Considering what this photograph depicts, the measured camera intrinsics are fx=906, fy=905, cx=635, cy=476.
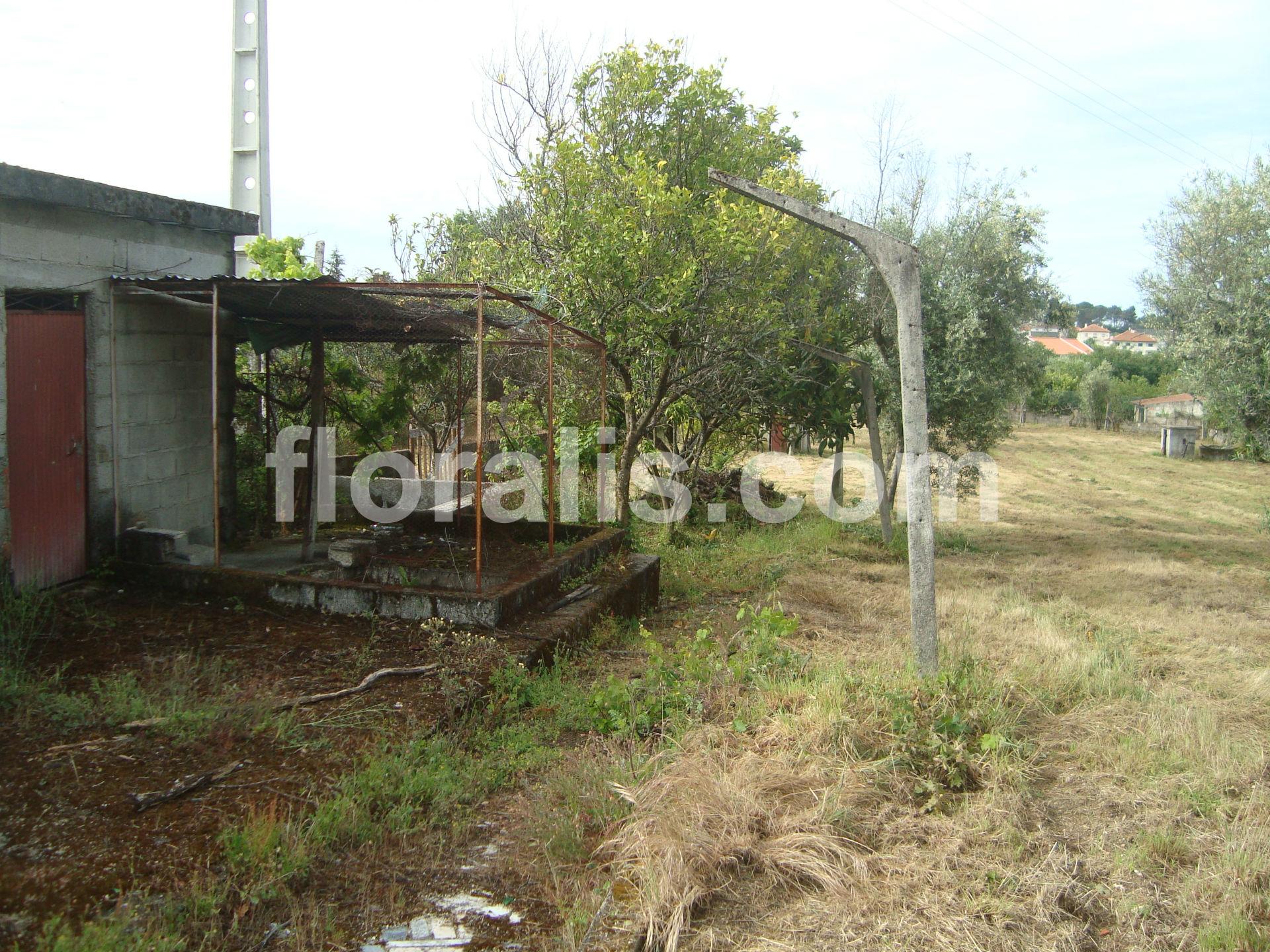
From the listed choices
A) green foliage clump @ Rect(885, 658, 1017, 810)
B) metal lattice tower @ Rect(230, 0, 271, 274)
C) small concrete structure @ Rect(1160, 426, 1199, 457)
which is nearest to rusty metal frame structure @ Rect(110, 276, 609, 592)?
green foliage clump @ Rect(885, 658, 1017, 810)

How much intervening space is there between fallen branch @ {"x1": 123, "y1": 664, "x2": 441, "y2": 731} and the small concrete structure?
1161 inches

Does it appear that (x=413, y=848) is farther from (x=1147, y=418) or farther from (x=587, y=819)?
(x=1147, y=418)

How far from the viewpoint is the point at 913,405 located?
531 centimetres

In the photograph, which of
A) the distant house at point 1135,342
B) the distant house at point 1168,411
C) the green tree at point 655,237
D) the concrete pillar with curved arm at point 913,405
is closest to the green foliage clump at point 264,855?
the concrete pillar with curved arm at point 913,405

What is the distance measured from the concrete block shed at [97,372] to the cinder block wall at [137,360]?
0.01 metres

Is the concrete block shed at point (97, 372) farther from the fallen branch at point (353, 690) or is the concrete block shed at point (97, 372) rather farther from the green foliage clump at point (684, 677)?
the green foliage clump at point (684, 677)

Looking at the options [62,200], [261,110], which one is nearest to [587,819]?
[62,200]

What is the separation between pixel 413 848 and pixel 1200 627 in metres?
7.46

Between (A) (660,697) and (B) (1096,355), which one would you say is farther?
(B) (1096,355)

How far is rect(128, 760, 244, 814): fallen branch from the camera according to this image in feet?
12.7

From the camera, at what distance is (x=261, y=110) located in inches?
526

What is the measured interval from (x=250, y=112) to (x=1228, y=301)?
13874mm

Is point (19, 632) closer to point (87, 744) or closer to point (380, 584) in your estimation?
point (87, 744)

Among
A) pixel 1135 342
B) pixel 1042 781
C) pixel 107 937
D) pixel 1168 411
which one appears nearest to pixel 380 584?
pixel 107 937
